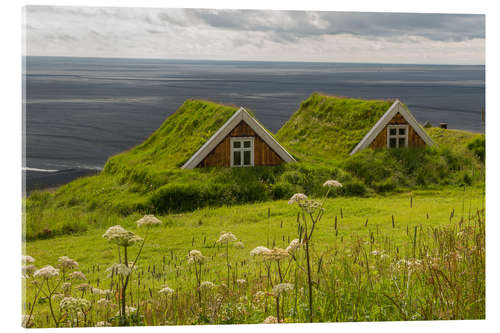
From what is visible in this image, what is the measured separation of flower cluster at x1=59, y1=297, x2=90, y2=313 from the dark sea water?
71.0 inches

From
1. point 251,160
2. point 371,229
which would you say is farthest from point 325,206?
point 251,160

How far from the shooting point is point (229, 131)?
26.2ft

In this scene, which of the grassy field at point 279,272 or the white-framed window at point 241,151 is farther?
the white-framed window at point 241,151

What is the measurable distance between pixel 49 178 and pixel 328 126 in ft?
17.5

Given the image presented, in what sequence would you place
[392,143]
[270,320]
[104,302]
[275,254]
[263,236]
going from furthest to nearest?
[392,143] → [263,236] → [270,320] → [104,302] → [275,254]

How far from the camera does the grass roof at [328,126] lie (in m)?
8.10

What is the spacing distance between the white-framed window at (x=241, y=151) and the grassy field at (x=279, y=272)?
3.11 feet

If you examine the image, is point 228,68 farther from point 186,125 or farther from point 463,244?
point 463,244

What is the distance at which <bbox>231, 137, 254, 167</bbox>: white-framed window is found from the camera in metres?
7.61

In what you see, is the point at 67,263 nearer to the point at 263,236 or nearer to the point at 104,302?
the point at 104,302

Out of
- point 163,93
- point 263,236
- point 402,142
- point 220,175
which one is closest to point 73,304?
point 263,236

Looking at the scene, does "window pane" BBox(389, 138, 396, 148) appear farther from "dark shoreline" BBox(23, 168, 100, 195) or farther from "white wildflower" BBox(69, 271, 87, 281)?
"white wildflower" BBox(69, 271, 87, 281)

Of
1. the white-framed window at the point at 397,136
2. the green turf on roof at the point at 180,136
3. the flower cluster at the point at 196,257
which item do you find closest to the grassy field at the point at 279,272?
the flower cluster at the point at 196,257

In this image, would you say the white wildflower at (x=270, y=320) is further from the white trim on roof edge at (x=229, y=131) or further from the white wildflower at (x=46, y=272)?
the white trim on roof edge at (x=229, y=131)
